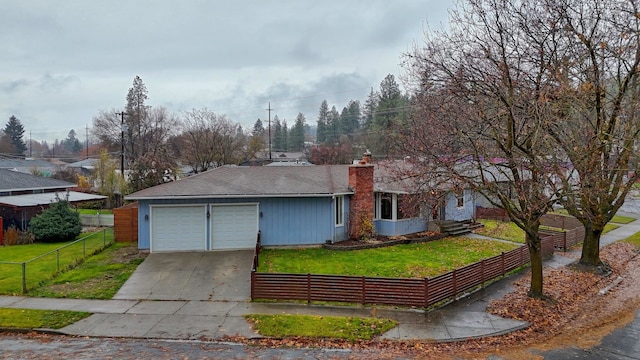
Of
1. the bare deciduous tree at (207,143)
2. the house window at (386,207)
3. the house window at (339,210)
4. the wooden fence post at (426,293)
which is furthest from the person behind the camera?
the bare deciduous tree at (207,143)

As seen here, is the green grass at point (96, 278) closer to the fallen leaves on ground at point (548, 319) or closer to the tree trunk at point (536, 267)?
the fallen leaves on ground at point (548, 319)

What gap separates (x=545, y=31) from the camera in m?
12.7

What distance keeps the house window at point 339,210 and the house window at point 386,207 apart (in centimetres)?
268

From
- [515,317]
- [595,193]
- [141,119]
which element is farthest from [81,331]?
[141,119]

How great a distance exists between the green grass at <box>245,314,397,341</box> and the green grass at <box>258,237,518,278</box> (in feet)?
13.1

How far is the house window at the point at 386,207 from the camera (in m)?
21.9

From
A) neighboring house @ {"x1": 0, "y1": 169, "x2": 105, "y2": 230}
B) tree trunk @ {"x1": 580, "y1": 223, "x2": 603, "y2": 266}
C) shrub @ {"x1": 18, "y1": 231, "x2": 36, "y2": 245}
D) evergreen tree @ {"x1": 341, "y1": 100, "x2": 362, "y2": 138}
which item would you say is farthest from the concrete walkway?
evergreen tree @ {"x1": 341, "y1": 100, "x2": 362, "y2": 138}

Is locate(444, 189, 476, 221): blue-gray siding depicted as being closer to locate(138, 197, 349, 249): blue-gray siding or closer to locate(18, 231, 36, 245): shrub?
locate(138, 197, 349, 249): blue-gray siding

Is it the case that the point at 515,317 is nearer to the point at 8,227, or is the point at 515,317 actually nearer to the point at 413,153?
the point at 413,153

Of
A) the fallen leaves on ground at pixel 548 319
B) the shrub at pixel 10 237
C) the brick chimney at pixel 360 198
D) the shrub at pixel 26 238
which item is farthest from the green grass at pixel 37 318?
the brick chimney at pixel 360 198

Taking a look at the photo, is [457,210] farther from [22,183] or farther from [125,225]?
[22,183]

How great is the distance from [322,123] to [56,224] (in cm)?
9059

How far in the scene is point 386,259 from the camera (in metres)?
17.5

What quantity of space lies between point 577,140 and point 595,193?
2017 millimetres
